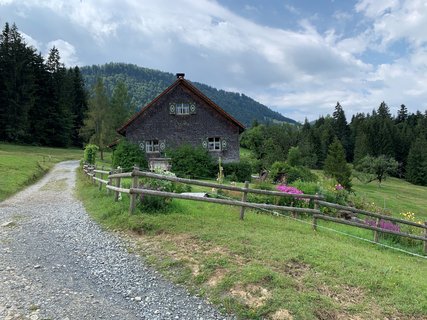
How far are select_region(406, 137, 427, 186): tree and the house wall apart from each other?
72523 mm

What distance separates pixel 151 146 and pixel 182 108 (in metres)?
4.80

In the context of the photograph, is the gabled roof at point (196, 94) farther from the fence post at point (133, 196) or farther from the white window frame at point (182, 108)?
the fence post at point (133, 196)

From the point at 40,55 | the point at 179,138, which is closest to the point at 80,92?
the point at 40,55

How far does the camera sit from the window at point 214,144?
3469 centimetres

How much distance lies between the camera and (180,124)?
34.6 metres

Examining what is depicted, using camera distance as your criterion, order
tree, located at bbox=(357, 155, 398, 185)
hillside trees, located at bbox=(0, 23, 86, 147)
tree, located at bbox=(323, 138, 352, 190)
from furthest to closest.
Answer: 1. tree, located at bbox=(357, 155, 398, 185)
2. hillside trees, located at bbox=(0, 23, 86, 147)
3. tree, located at bbox=(323, 138, 352, 190)

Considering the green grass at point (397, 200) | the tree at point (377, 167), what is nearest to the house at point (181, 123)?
the green grass at point (397, 200)

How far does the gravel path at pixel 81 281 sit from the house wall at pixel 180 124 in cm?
2465

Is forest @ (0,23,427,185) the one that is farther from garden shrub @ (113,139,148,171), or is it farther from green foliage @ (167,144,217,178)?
garden shrub @ (113,139,148,171)

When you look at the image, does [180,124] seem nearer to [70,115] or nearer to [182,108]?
[182,108]

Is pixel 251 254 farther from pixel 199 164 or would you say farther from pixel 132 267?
pixel 199 164

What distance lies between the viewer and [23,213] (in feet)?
42.6

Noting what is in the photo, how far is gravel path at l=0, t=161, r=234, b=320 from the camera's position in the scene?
546 centimetres

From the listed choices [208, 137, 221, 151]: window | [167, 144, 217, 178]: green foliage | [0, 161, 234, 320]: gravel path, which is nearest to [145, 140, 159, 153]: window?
[167, 144, 217, 178]: green foliage
